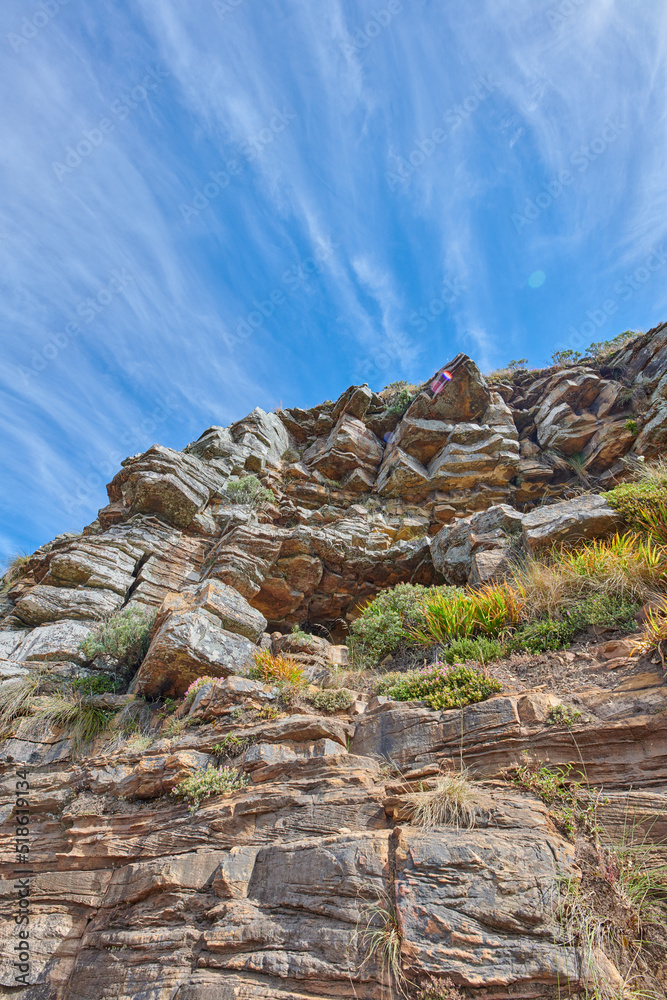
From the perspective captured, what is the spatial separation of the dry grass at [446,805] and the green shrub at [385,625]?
4106mm

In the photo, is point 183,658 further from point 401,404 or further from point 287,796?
point 401,404

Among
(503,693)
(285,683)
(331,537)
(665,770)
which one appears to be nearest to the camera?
(665,770)

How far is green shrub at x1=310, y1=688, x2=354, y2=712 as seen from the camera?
22.9 ft

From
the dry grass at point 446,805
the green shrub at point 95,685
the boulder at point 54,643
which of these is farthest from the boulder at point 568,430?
the boulder at point 54,643

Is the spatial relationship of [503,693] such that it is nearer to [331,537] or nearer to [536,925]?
[536,925]

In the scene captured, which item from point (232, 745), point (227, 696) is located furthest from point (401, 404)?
point (232, 745)

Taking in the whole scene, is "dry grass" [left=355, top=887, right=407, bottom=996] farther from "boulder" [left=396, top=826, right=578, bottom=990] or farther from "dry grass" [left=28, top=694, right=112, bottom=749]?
"dry grass" [left=28, top=694, right=112, bottom=749]

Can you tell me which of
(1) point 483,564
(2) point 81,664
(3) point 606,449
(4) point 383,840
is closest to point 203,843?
(4) point 383,840

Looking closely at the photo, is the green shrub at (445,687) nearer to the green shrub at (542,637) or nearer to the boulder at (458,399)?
the green shrub at (542,637)

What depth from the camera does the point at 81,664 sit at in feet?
32.1

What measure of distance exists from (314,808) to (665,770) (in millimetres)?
3662

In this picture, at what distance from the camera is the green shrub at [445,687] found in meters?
5.75

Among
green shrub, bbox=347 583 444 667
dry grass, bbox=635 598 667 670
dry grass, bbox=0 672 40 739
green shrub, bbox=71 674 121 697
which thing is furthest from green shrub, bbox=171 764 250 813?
dry grass, bbox=635 598 667 670

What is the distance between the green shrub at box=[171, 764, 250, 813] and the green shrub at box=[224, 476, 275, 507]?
10620 mm
